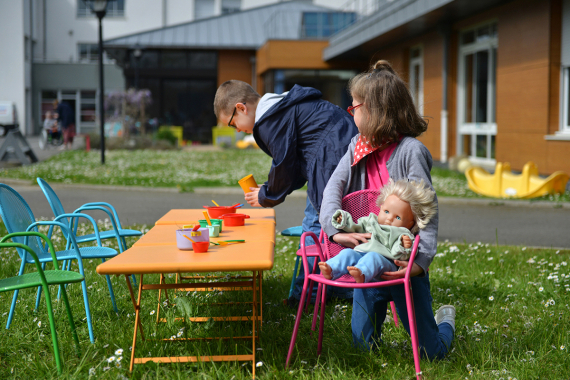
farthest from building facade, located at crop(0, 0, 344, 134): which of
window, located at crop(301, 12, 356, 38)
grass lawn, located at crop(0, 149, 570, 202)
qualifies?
grass lawn, located at crop(0, 149, 570, 202)

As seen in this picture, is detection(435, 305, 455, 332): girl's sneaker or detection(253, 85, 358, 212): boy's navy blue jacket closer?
detection(435, 305, 455, 332): girl's sneaker

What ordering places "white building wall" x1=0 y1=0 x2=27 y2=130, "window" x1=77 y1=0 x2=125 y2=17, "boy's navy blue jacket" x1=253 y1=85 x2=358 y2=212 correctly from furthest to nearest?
"window" x1=77 y1=0 x2=125 y2=17 → "white building wall" x1=0 y1=0 x2=27 y2=130 → "boy's navy blue jacket" x1=253 y1=85 x2=358 y2=212

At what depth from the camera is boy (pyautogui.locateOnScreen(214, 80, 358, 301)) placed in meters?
3.87

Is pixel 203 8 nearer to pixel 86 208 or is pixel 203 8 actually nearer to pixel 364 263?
pixel 86 208

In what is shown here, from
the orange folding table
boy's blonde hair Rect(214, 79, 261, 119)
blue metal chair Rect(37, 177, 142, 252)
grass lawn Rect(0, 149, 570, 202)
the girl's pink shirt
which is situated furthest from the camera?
grass lawn Rect(0, 149, 570, 202)

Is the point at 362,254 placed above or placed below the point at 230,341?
above

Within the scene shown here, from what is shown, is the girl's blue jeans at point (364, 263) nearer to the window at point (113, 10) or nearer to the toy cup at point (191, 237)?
the toy cup at point (191, 237)

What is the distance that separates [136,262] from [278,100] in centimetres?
167

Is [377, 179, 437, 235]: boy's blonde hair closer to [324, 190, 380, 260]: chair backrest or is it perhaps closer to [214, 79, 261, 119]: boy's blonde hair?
[324, 190, 380, 260]: chair backrest

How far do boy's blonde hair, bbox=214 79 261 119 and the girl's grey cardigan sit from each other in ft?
3.30

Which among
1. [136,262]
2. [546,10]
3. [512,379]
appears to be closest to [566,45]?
[546,10]

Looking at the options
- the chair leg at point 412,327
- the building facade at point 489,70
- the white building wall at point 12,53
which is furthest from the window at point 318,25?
the chair leg at point 412,327

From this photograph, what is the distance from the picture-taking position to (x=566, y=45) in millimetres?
11383

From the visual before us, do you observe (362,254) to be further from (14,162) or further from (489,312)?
(14,162)
